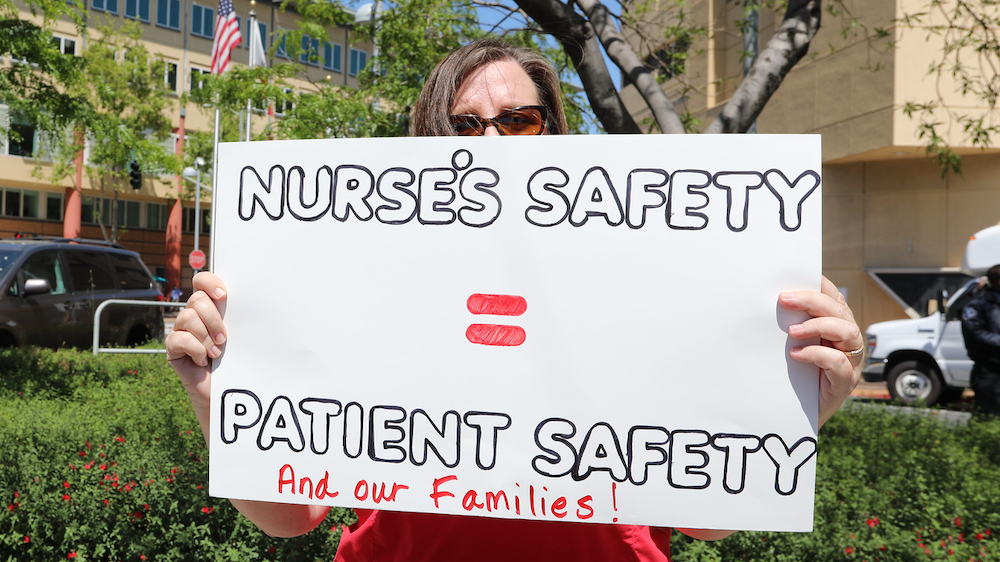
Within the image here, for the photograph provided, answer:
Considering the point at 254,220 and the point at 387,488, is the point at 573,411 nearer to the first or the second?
the point at 387,488

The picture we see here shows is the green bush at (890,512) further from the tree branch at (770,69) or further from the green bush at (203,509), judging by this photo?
the tree branch at (770,69)

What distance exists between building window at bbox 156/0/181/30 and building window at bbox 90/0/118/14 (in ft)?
5.78

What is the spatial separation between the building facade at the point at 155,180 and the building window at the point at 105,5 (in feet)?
0.14

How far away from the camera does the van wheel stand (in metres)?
12.3

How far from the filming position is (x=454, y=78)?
1.87 meters

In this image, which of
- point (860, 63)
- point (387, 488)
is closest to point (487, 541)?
point (387, 488)

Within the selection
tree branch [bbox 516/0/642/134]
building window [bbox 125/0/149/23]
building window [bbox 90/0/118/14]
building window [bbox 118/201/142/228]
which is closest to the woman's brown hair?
tree branch [bbox 516/0/642/134]

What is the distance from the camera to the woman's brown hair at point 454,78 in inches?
73.3

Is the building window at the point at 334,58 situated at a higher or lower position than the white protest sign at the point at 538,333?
higher

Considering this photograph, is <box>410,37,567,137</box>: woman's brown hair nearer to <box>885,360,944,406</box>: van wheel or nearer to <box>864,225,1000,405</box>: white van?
<box>864,225,1000,405</box>: white van

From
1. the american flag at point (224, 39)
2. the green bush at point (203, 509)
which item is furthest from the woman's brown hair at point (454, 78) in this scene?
the american flag at point (224, 39)

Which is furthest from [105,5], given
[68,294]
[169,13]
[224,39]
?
[68,294]

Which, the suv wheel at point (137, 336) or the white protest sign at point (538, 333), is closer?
the white protest sign at point (538, 333)

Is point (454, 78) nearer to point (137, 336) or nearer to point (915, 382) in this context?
point (137, 336)
